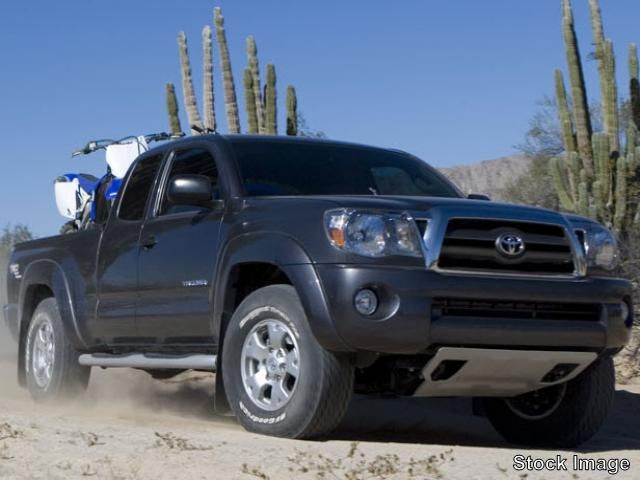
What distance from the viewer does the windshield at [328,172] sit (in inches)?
278

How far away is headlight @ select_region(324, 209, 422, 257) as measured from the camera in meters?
5.93

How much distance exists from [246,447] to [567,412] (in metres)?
2.12

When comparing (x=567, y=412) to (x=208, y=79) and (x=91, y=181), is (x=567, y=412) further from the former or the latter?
(x=208, y=79)

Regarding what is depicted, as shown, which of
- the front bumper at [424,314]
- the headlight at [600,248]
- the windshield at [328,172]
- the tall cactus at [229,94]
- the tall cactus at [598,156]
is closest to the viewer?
the front bumper at [424,314]

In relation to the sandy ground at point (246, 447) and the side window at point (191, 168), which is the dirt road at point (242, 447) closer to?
the sandy ground at point (246, 447)

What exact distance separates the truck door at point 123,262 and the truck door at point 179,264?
5.1 inches

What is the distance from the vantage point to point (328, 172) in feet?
23.9

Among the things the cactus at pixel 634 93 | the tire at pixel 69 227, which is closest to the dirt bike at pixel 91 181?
the tire at pixel 69 227

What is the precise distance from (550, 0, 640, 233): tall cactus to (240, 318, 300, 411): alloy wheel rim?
35.5 ft

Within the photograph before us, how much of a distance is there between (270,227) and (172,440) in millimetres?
1235

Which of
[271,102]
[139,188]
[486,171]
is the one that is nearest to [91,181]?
[139,188]

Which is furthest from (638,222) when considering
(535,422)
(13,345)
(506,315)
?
(506,315)

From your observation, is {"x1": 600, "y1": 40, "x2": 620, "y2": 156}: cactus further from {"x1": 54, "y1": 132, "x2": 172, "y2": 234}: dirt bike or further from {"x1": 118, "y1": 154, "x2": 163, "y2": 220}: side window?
{"x1": 118, "y1": 154, "x2": 163, "y2": 220}: side window

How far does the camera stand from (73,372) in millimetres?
8492
